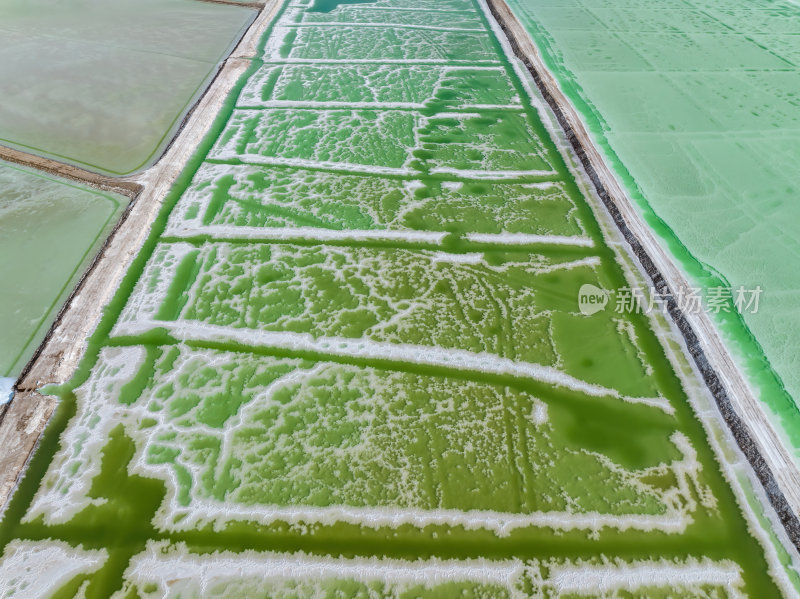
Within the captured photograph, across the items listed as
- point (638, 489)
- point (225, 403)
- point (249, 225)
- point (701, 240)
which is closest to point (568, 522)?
point (638, 489)

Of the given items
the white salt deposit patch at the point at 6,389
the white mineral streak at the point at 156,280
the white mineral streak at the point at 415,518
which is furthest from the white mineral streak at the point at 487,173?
the white salt deposit patch at the point at 6,389

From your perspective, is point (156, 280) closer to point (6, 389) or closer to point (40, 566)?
Result: point (6, 389)

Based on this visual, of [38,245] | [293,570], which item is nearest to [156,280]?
[38,245]

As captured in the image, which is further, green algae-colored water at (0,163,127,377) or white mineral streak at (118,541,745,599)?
green algae-colored water at (0,163,127,377)

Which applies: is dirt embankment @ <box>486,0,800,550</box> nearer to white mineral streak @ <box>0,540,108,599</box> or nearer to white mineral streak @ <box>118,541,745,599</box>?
white mineral streak @ <box>118,541,745,599</box>

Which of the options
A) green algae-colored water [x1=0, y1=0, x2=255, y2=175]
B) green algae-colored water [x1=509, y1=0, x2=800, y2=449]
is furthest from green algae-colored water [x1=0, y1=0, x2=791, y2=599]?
green algae-colored water [x1=0, y1=0, x2=255, y2=175]

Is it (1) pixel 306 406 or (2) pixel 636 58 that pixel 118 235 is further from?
(2) pixel 636 58
